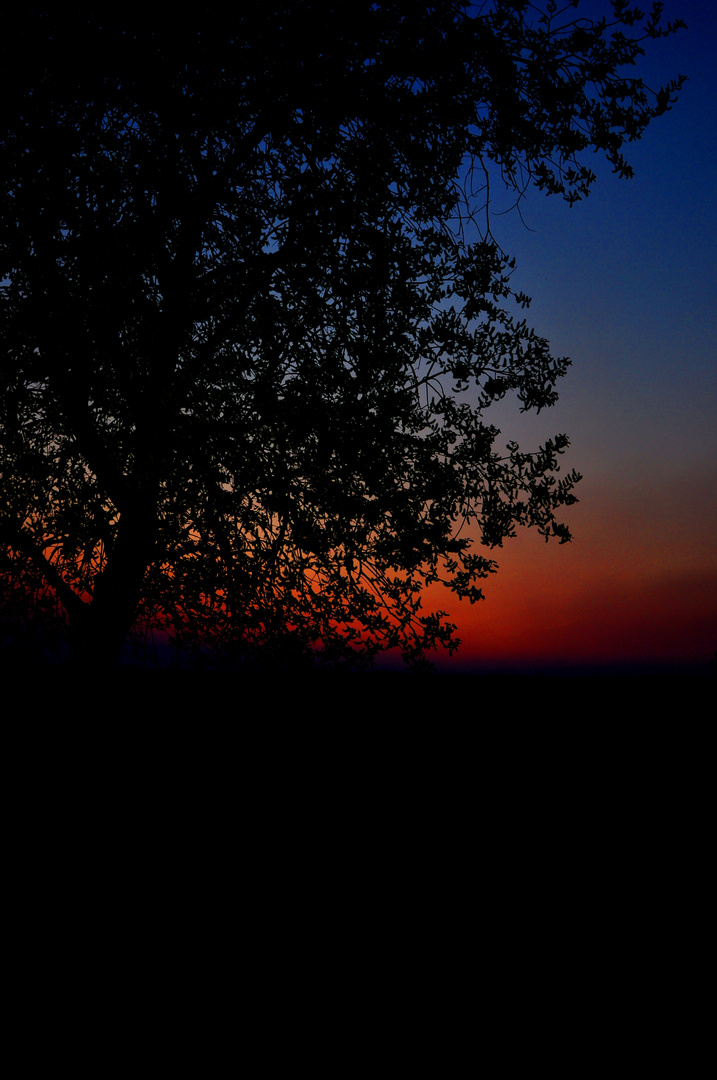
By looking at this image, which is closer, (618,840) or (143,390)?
(618,840)

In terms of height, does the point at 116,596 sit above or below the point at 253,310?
below

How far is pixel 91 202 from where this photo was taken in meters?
8.73

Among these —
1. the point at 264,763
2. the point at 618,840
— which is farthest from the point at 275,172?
the point at 618,840

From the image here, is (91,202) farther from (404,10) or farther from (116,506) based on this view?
(404,10)

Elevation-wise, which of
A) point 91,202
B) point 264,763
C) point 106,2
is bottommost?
point 264,763

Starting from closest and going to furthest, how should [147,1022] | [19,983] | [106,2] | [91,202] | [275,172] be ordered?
1. [147,1022]
2. [19,983]
3. [106,2]
4. [91,202]
5. [275,172]

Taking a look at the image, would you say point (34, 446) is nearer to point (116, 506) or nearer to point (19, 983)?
point (116, 506)

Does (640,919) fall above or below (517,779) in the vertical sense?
below

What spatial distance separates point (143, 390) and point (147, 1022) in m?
7.03

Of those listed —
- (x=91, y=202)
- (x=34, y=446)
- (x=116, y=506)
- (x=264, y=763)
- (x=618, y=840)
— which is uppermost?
(x=91, y=202)

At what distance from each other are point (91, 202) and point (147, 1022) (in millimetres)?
8970

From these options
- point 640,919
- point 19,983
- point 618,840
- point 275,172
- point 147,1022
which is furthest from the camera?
point 275,172

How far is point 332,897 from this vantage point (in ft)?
21.2

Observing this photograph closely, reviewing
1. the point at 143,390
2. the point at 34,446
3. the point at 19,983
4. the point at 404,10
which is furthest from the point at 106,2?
the point at 19,983
